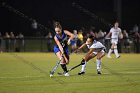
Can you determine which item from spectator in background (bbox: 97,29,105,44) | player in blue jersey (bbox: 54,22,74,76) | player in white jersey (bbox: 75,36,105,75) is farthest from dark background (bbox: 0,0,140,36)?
player in blue jersey (bbox: 54,22,74,76)

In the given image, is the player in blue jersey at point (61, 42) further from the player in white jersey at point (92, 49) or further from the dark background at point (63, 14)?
the dark background at point (63, 14)

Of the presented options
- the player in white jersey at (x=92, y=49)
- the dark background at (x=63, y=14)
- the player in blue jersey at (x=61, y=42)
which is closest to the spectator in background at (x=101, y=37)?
the dark background at (x=63, y=14)

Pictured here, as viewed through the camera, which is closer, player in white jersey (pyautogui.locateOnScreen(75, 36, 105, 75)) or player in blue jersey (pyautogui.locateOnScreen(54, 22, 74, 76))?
player in blue jersey (pyautogui.locateOnScreen(54, 22, 74, 76))

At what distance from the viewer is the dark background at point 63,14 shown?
186ft

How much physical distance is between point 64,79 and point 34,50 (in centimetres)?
2423

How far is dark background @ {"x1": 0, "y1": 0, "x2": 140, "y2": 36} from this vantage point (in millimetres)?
56656

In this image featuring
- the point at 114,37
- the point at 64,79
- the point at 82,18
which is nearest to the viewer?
the point at 64,79

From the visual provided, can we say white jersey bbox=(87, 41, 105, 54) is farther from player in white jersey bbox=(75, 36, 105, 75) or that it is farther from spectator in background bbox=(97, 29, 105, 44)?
spectator in background bbox=(97, 29, 105, 44)

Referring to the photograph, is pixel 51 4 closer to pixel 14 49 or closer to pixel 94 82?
pixel 14 49

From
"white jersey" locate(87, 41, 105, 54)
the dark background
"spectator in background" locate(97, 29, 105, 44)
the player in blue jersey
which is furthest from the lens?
the dark background

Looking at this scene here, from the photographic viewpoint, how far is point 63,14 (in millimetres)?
61188

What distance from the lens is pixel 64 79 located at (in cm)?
1691

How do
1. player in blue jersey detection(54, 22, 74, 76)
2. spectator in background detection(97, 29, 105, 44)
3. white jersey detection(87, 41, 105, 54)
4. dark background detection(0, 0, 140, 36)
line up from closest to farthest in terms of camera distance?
player in blue jersey detection(54, 22, 74, 76)
white jersey detection(87, 41, 105, 54)
spectator in background detection(97, 29, 105, 44)
dark background detection(0, 0, 140, 36)

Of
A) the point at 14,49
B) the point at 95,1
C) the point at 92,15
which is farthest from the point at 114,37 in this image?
the point at 95,1
